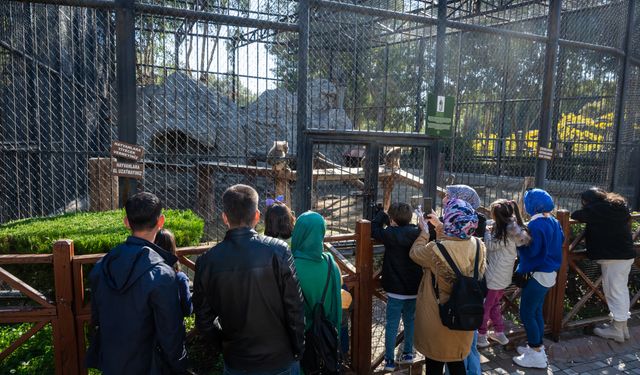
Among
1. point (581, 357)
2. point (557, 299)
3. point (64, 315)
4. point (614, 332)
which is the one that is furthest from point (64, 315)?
point (614, 332)

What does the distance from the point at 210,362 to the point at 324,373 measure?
1.27 m

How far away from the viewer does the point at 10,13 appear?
6.56m

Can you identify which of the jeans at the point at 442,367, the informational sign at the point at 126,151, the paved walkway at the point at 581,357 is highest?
the informational sign at the point at 126,151

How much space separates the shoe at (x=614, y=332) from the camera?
462 cm

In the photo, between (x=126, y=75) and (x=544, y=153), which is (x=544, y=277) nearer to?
(x=544, y=153)

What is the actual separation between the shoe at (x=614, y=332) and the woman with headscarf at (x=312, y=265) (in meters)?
3.49

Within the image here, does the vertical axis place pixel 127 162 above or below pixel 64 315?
above

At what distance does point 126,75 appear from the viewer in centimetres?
437

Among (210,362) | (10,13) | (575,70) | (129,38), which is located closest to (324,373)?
(210,362)

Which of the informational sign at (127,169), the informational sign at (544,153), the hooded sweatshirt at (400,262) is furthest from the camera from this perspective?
the informational sign at (544,153)

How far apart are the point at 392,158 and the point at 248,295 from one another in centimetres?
620

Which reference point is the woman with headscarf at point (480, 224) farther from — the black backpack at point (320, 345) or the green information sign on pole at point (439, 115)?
the green information sign on pole at point (439, 115)

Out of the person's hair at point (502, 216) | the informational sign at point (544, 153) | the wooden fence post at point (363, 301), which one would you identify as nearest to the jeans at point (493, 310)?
the person's hair at point (502, 216)

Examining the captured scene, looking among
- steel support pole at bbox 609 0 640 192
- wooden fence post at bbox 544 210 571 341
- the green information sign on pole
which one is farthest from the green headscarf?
steel support pole at bbox 609 0 640 192
